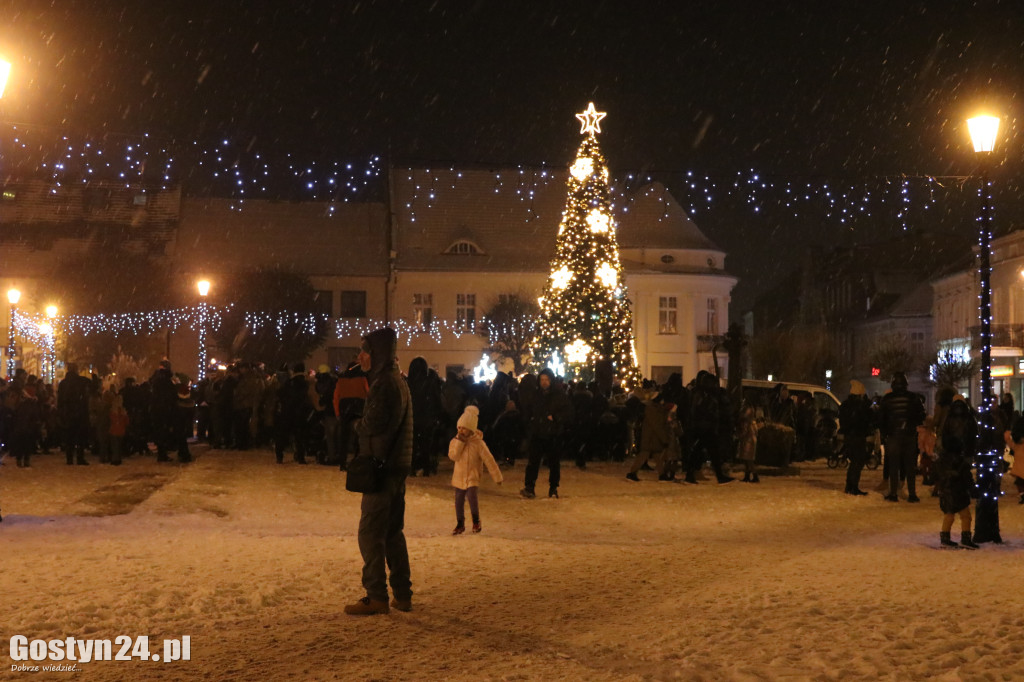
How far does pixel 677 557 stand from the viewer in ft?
A: 38.2

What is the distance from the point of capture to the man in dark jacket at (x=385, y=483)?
27.9 ft

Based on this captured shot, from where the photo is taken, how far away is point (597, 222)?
37.9 meters

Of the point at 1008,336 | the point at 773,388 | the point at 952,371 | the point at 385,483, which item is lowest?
the point at 385,483

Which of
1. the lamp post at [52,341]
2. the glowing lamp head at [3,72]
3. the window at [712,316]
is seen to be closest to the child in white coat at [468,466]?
the glowing lamp head at [3,72]

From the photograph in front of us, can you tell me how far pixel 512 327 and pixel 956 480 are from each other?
4604 cm

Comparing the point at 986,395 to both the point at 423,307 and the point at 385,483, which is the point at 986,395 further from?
the point at 423,307

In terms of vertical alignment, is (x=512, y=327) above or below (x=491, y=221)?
below

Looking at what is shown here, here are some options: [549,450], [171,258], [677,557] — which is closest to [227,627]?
[677,557]

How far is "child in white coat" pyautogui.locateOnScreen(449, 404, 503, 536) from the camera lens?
43.1ft

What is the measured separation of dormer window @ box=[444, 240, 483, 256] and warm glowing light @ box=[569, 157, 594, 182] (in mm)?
24373

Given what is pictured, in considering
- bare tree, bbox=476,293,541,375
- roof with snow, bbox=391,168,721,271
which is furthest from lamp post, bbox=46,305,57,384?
bare tree, bbox=476,293,541,375

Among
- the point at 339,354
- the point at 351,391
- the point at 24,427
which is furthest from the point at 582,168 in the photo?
the point at 339,354

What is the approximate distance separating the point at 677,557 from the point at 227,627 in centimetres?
490

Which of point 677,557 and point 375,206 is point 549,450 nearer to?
point 677,557
